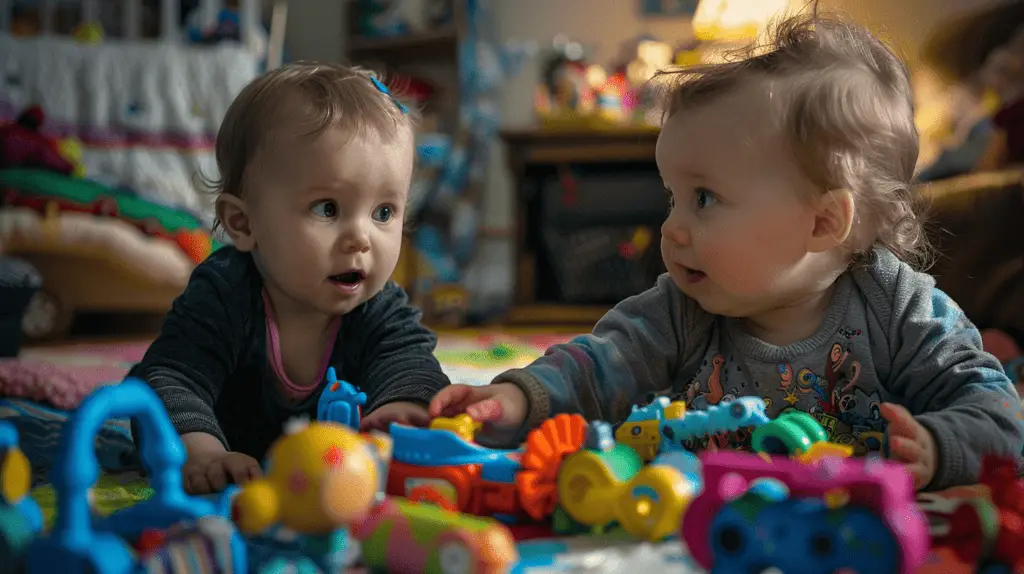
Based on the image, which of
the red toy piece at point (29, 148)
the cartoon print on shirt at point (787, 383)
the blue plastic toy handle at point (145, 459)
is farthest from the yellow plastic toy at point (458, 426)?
the red toy piece at point (29, 148)

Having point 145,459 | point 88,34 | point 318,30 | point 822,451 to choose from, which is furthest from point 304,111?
point 318,30

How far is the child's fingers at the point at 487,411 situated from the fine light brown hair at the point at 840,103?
33 cm

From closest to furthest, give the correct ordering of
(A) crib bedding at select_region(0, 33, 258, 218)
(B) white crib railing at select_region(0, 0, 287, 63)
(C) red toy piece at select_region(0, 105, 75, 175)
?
(C) red toy piece at select_region(0, 105, 75, 175) → (A) crib bedding at select_region(0, 33, 258, 218) → (B) white crib railing at select_region(0, 0, 287, 63)

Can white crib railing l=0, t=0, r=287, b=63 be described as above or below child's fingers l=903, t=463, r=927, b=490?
above

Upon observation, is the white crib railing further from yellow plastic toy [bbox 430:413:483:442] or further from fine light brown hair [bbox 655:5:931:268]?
yellow plastic toy [bbox 430:413:483:442]

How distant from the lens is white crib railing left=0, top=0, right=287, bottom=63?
11.4ft

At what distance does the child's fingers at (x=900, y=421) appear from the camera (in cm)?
73

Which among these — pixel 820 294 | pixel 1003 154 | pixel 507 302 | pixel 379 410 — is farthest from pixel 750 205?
pixel 507 302

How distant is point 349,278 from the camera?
3.22ft

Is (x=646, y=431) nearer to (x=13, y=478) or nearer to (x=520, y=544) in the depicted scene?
(x=520, y=544)

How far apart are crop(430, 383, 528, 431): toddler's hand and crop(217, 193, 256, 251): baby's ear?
317 millimetres

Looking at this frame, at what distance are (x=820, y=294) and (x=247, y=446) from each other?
637 mm

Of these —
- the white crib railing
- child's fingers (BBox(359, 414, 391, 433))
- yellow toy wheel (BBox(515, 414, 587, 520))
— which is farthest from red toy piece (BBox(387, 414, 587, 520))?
the white crib railing

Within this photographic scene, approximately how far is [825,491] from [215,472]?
0.52 meters
